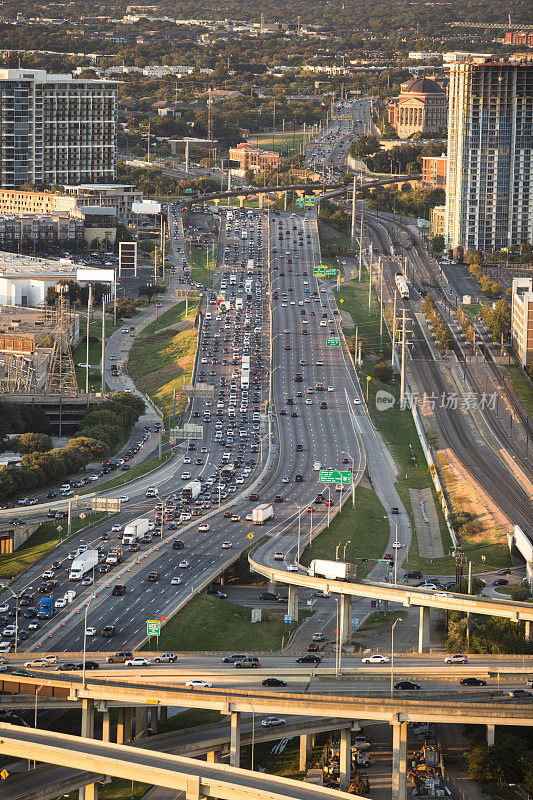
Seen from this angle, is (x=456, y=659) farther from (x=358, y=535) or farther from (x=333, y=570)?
(x=358, y=535)

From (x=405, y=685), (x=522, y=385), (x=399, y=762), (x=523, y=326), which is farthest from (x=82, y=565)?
(x=523, y=326)

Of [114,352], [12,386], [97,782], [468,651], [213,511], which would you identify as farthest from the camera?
[114,352]

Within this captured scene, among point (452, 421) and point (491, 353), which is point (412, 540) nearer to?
point (452, 421)

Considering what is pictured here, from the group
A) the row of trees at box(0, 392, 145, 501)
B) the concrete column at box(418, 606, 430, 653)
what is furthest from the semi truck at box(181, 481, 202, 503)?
the concrete column at box(418, 606, 430, 653)

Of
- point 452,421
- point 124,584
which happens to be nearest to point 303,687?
point 124,584

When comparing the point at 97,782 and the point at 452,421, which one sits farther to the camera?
the point at 452,421

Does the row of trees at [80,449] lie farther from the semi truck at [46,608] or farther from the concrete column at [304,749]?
the concrete column at [304,749]

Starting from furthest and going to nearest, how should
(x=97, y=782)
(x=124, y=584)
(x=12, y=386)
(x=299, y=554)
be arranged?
(x=12, y=386)
(x=299, y=554)
(x=124, y=584)
(x=97, y=782)
